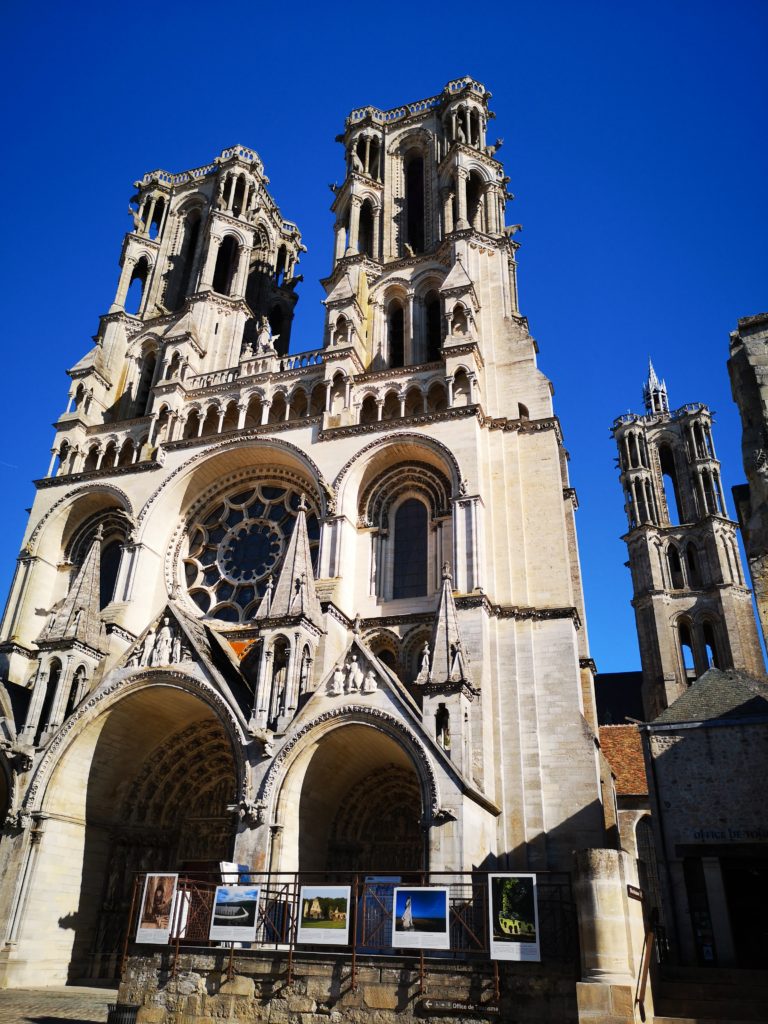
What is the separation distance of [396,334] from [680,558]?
26432mm

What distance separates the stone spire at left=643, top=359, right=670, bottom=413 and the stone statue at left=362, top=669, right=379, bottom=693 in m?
46.9

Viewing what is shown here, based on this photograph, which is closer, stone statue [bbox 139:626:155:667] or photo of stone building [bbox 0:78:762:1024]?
photo of stone building [bbox 0:78:762:1024]

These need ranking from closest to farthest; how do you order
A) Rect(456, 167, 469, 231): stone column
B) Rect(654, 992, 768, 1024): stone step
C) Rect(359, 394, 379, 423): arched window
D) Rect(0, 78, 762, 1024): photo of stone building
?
Rect(654, 992, 768, 1024): stone step → Rect(0, 78, 762, 1024): photo of stone building → Rect(359, 394, 379, 423): arched window → Rect(456, 167, 469, 231): stone column

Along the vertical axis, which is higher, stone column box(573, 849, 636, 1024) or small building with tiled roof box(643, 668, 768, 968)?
small building with tiled roof box(643, 668, 768, 968)

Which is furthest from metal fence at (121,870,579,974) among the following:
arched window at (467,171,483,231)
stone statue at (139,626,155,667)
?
arched window at (467,171,483,231)

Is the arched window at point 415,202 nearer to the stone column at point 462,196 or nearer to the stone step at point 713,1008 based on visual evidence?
the stone column at point 462,196

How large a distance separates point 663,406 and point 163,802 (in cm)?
4925

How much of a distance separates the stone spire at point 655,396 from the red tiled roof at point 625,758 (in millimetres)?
30973

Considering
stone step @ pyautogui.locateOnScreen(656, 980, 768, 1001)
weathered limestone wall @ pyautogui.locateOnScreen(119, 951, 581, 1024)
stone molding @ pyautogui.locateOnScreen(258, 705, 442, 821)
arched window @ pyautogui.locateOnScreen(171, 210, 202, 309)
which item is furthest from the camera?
arched window @ pyautogui.locateOnScreen(171, 210, 202, 309)

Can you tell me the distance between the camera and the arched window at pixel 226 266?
3258 cm

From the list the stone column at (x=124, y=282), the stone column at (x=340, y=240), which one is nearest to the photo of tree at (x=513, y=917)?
the stone column at (x=340, y=240)

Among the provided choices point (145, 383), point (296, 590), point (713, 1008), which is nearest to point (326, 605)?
point (296, 590)

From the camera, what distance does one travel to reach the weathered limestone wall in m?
10.3

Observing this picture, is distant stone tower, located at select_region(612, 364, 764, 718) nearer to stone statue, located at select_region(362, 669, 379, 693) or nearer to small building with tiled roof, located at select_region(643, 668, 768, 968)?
small building with tiled roof, located at select_region(643, 668, 768, 968)
